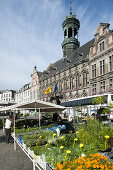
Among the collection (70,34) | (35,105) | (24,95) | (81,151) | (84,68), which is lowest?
(81,151)

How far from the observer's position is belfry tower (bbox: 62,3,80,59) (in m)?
34.5

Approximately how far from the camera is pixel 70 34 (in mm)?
36688

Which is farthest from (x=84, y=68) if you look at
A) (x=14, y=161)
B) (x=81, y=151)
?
(x=81, y=151)

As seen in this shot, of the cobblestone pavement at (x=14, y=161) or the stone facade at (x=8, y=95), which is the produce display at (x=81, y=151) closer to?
the cobblestone pavement at (x=14, y=161)

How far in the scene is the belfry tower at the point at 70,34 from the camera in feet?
113

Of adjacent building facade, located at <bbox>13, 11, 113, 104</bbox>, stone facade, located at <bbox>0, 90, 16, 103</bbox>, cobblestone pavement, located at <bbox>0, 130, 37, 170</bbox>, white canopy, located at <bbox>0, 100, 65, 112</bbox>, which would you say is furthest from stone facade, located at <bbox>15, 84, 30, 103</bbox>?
cobblestone pavement, located at <bbox>0, 130, 37, 170</bbox>

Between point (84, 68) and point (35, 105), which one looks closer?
point (35, 105)

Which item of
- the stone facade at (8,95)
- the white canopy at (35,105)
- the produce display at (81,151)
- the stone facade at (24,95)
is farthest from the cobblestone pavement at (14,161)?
the stone facade at (8,95)

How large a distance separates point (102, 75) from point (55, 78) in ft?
52.5

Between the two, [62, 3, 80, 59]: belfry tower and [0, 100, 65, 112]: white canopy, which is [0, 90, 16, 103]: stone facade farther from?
[0, 100, 65, 112]: white canopy

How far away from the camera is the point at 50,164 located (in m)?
3.81

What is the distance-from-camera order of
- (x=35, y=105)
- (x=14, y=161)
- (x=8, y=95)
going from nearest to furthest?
(x=14, y=161)
(x=35, y=105)
(x=8, y=95)

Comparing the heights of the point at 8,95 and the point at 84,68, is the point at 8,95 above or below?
below

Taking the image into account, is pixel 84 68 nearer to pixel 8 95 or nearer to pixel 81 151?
pixel 81 151
